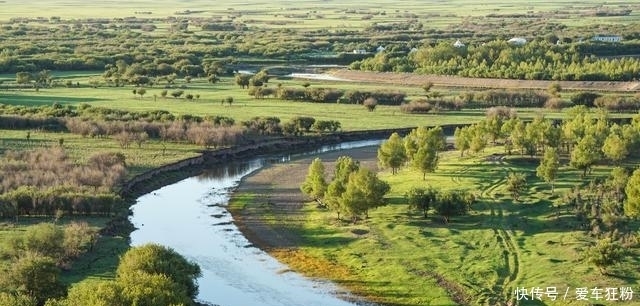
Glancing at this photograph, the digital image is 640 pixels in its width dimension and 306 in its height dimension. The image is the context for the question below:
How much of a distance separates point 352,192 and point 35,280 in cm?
1806

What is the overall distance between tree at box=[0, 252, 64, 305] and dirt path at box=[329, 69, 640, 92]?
79.8 m

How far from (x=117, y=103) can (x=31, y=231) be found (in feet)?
170

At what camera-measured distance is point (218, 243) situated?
48500 millimetres

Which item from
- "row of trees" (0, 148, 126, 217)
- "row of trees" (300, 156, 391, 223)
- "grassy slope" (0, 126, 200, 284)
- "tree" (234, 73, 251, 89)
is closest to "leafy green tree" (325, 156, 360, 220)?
"row of trees" (300, 156, 391, 223)

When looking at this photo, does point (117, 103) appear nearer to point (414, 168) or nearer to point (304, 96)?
point (304, 96)

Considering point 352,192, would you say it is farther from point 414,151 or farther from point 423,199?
point 414,151

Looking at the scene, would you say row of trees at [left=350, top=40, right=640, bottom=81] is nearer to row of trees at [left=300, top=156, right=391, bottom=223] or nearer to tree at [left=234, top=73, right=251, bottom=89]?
tree at [left=234, top=73, right=251, bottom=89]

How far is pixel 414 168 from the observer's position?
58.1 metres

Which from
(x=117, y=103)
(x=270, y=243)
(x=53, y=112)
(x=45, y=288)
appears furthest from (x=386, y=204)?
(x=117, y=103)

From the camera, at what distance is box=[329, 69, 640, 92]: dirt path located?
10650cm

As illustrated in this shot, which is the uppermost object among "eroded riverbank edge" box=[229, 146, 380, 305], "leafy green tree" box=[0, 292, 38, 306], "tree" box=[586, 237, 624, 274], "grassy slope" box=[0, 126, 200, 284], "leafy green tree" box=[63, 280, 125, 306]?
"leafy green tree" box=[63, 280, 125, 306]

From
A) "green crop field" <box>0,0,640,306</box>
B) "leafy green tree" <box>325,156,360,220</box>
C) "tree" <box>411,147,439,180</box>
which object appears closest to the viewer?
"green crop field" <box>0,0,640,306</box>

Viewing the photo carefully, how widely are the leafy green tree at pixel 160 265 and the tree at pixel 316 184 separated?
53.2ft

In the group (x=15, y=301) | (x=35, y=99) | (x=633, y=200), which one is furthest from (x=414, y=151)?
(x=35, y=99)
